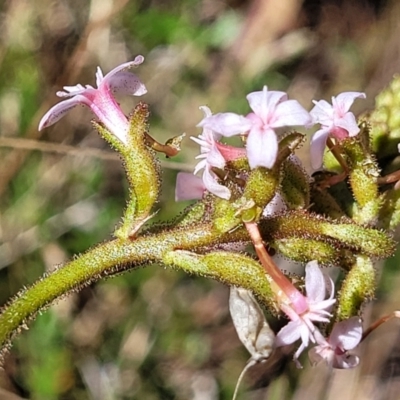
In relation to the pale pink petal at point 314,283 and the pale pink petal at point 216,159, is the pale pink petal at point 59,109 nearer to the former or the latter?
the pale pink petal at point 216,159

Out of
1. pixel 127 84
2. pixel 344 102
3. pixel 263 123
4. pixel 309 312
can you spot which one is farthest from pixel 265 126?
pixel 127 84

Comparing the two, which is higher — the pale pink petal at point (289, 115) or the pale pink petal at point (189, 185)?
the pale pink petal at point (289, 115)

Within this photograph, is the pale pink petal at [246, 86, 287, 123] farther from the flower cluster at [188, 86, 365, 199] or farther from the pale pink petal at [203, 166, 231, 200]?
the pale pink petal at [203, 166, 231, 200]

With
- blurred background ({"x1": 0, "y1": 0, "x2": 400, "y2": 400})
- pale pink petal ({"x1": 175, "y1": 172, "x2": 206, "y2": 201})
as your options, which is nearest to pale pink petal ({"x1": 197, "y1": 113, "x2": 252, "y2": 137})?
pale pink petal ({"x1": 175, "y1": 172, "x2": 206, "y2": 201})

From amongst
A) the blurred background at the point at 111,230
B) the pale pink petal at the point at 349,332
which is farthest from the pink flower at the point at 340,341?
the blurred background at the point at 111,230

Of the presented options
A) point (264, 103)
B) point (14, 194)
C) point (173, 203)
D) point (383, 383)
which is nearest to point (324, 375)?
point (383, 383)

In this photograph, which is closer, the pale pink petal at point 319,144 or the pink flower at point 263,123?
the pink flower at point 263,123

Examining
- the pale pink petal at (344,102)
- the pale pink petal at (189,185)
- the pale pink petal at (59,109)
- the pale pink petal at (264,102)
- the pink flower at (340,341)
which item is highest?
the pale pink petal at (59,109)

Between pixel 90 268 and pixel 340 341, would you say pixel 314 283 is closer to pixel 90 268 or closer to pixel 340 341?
pixel 340 341
